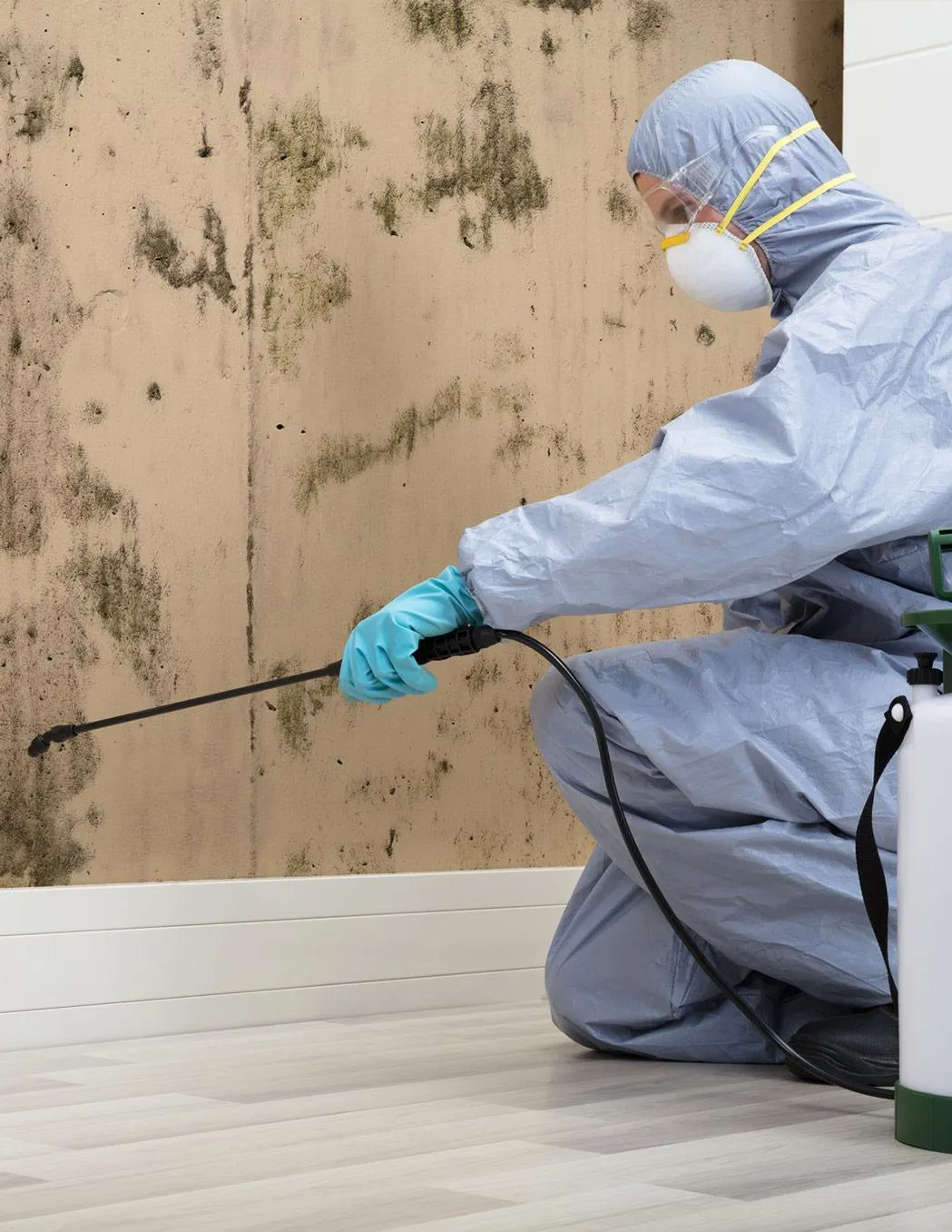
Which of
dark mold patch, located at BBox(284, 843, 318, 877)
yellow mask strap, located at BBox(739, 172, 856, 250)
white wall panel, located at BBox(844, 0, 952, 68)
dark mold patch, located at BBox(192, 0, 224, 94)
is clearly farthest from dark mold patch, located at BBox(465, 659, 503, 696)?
white wall panel, located at BBox(844, 0, 952, 68)

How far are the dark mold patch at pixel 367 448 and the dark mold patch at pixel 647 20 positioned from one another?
779 mm

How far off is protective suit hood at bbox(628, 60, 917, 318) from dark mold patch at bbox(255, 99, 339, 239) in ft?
1.86

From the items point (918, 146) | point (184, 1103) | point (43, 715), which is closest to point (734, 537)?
point (184, 1103)

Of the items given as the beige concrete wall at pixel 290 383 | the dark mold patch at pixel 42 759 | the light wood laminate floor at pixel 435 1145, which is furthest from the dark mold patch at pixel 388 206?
the light wood laminate floor at pixel 435 1145

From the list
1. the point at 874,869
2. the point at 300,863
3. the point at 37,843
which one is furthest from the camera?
the point at 300,863

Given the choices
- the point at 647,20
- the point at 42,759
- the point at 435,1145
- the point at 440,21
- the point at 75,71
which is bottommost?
the point at 435,1145

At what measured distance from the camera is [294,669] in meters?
2.12

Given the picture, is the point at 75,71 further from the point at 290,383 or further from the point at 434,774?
the point at 434,774

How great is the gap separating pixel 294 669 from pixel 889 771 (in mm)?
886

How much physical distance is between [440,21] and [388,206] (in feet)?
1.08

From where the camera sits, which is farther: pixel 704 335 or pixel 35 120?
pixel 704 335

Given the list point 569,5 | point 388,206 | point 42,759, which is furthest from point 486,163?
point 42,759

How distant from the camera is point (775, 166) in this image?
1.77m

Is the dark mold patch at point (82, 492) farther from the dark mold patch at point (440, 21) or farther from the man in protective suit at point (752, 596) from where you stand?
the dark mold patch at point (440, 21)
